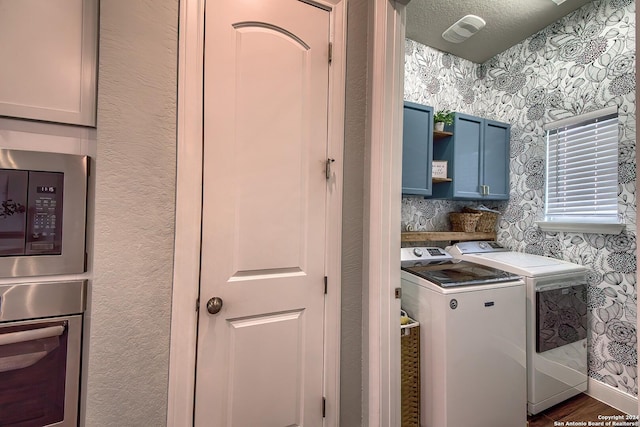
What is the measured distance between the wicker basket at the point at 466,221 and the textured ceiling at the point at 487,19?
160 centimetres

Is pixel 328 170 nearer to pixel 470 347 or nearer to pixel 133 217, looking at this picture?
pixel 133 217

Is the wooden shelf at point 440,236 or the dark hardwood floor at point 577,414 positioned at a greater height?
the wooden shelf at point 440,236

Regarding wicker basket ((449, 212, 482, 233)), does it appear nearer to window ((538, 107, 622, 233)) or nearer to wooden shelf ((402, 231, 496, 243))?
wooden shelf ((402, 231, 496, 243))

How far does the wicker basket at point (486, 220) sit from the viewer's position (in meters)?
2.63

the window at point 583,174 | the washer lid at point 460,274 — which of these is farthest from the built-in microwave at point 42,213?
the window at point 583,174

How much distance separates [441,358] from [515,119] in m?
2.34

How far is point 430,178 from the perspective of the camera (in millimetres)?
2266

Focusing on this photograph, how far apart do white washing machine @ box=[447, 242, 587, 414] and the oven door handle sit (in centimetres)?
243

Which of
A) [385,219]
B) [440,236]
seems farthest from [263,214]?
[440,236]

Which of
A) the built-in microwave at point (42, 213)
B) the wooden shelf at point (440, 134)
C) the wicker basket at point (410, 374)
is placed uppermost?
the wooden shelf at point (440, 134)

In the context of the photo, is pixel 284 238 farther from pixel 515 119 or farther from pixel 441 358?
pixel 515 119

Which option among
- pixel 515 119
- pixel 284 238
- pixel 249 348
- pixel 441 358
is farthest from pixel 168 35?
pixel 515 119

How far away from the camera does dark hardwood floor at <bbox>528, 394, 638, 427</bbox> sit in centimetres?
182

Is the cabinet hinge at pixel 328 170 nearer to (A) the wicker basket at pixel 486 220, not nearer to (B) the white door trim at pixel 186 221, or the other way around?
(B) the white door trim at pixel 186 221
